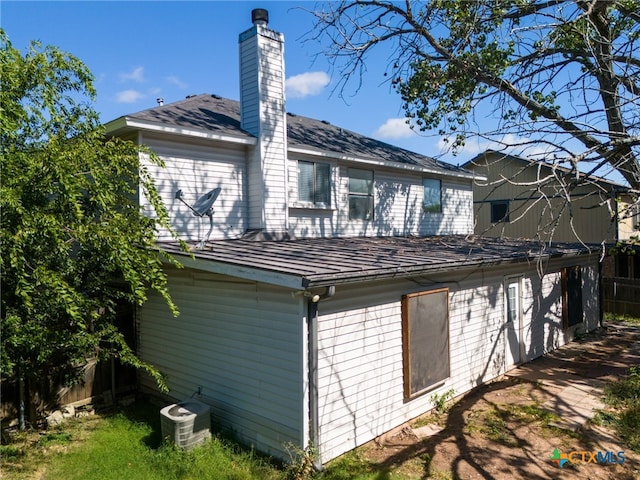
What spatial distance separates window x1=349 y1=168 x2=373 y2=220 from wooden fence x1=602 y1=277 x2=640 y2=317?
37.0 feet

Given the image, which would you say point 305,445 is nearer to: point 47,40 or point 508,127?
point 508,127

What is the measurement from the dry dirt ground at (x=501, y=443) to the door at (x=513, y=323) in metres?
0.89

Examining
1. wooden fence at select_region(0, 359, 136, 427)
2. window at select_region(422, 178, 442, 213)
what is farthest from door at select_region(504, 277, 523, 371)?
wooden fence at select_region(0, 359, 136, 427)

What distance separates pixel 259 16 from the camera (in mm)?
10047

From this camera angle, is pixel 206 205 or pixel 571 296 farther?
pixel 571 296

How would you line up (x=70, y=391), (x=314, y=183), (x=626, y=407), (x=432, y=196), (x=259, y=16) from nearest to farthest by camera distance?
1. (x=626, y=407)
2. (x=70, y=391)
3. (x=259, y=16)
4. (x=314, y=183)
5. (x=432, y=196)

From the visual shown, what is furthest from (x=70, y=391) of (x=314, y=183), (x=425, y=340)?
(x=314, y=183)

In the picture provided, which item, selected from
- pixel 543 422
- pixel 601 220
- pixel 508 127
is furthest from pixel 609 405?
pixel 601 220

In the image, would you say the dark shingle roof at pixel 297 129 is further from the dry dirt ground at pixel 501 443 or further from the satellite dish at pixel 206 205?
the dry dirt ground at pixel 501 443

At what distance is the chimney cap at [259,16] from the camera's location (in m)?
10.0

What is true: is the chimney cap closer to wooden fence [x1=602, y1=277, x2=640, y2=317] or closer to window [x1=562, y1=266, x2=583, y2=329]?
window [x1=562, y1=266, x2=583, y2=329]

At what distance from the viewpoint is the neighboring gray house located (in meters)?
5.89

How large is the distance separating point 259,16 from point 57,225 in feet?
23.4

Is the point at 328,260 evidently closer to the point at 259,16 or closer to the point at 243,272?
the point at 243,272
